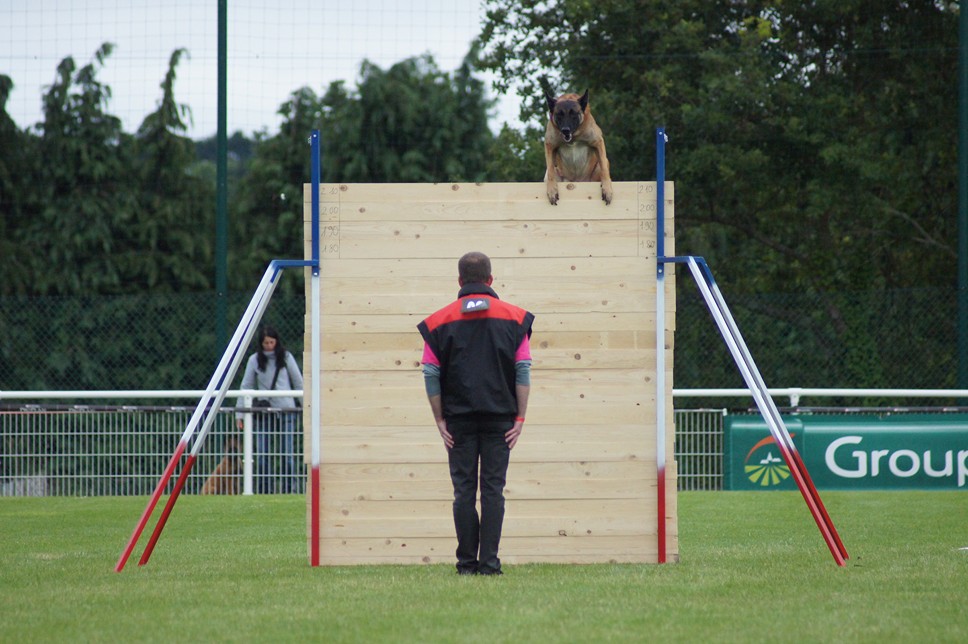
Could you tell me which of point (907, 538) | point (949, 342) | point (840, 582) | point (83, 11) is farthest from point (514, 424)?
point (83, 11)

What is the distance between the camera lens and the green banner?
12.5m

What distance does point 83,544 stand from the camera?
864cm

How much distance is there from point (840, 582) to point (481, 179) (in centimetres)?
1605

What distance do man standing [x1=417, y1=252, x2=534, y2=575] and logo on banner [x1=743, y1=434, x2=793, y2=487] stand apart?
255 inches

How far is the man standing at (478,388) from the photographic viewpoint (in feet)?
21.3

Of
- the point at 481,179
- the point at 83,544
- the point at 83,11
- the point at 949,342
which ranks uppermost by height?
the point at 83,11

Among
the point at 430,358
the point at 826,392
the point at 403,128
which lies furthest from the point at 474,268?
the point at 403,128

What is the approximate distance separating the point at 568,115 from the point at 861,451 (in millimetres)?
5704

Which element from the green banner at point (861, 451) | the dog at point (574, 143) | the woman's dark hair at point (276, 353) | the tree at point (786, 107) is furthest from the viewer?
the tree at point (786, 107)

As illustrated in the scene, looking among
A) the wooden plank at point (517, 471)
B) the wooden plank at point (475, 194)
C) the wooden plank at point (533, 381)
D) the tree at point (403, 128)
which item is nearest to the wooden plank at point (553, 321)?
the wooden plank at point (533, 381)

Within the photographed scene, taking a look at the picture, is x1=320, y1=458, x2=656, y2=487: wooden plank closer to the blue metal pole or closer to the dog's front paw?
the blue metal pole

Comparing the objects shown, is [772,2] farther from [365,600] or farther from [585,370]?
[365,600]

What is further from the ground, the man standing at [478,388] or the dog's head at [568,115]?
the dog's head at [568,115]

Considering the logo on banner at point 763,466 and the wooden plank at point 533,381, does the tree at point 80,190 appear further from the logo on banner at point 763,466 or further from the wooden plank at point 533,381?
the wooden plank at point 533,381
